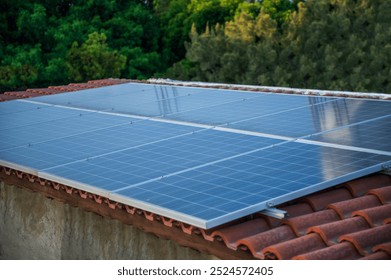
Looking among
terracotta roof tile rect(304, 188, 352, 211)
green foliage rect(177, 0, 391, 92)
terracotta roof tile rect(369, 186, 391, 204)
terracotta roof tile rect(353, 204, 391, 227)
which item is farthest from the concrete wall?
green foliage rect(177, 0, 391, 92)

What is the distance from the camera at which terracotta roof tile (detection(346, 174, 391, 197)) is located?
1019cm

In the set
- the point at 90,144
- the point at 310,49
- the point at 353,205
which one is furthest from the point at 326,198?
the point at 310,49

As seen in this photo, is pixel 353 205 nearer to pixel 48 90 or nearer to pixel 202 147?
pixel 202 147

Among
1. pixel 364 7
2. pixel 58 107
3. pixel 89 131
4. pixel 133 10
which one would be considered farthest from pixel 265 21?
pixel 89 131

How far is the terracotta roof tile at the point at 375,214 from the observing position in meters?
9.21

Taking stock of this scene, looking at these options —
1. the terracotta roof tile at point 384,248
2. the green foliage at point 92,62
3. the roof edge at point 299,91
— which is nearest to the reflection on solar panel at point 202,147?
the roof edge at point 299,91

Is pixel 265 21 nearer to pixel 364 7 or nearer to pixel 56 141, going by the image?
pixel 364 7

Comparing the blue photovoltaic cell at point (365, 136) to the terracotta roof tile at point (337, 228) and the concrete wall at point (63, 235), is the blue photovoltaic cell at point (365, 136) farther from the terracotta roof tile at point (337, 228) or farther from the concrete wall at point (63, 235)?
the concrete wall at point (63, 235)

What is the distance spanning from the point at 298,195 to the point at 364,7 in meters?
38.3

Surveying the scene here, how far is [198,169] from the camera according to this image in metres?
10.8

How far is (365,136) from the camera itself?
11922 mm

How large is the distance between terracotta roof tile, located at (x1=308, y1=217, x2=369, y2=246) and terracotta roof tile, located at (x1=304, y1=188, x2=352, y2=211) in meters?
0.62

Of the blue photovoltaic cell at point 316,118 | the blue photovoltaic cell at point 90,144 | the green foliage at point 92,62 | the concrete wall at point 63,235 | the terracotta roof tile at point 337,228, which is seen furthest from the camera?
the green foliage at point 92,62

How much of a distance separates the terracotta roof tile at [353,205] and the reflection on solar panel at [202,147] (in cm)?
29
